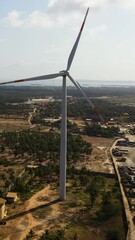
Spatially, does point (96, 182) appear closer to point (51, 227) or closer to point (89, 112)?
point (51, 227)

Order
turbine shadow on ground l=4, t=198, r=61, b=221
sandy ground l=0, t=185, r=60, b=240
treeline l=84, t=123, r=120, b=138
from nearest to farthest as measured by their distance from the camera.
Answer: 1. sandy ground l=0, t=185, r=60, b=240
2. turbine shadow on ground l=4, t=198, r=61, b=221
3. treeline l=84, t=123, r=120, b=138

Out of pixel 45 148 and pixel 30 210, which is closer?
pixel 30 210

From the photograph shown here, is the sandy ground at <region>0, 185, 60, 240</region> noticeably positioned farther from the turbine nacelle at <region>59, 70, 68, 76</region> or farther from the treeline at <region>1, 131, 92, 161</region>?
the treeline at <region>1, 131, 92, 161</region>

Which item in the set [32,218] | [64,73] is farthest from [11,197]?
[64,73]

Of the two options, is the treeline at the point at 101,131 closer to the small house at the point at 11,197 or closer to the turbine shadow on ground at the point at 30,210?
the turbine shadow on ground at the point at 30,210

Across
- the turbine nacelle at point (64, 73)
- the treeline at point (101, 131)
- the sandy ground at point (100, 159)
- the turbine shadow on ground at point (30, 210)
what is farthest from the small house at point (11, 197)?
the treeline at point (101, 131)

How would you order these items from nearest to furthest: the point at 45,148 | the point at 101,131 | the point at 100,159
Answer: the point at 100,159 < the point at 45,148 < the point at 101,131

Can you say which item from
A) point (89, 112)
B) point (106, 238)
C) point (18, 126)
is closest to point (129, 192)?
point (106, 238)

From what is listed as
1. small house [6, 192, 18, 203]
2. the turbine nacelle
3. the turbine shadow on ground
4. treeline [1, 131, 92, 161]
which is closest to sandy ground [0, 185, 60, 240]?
the turbine shadow on ground

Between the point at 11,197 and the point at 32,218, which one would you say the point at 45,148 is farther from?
the point at 32,218

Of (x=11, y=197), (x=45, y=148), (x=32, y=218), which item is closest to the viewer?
(x=32, y=218)

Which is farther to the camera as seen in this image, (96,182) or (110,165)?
(110,165)
